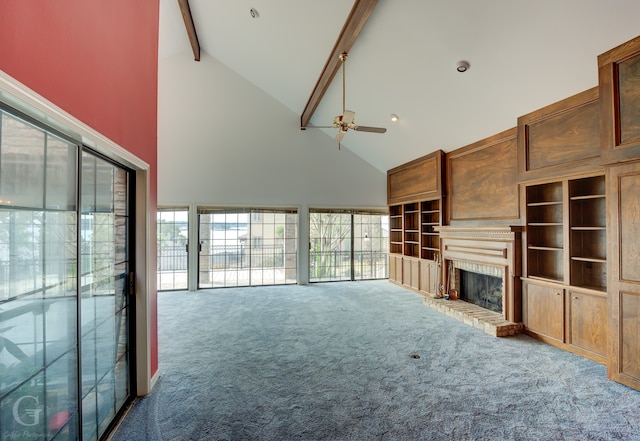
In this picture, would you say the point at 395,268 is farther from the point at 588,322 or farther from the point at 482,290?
the point at 588,322

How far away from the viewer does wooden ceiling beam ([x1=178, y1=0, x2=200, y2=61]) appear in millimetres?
4781

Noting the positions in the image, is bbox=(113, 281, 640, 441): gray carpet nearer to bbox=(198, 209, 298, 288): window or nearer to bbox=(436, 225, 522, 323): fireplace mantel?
bbox=(436, 225, 522, 323): fireplace mantel

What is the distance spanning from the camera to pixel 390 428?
2141 mm

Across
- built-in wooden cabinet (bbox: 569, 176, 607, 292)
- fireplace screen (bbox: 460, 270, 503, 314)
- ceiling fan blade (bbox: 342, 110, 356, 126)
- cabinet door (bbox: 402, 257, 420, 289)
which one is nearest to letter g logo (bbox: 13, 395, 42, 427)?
ceiling fan blade (bbox: 342, 110, 356, 126)

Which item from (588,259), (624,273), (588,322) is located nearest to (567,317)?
(588,322)

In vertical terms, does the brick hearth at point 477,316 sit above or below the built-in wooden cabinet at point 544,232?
below

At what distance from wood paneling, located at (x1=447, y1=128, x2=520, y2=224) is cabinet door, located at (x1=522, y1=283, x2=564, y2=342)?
1.03 metres

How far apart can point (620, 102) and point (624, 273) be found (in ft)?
5.03

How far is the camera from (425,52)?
12.0 feet

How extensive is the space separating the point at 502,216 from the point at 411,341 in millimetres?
2312

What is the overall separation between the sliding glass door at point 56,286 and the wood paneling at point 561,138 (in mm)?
4591

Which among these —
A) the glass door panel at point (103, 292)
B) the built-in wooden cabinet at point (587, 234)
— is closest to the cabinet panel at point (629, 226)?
the built-in wooden cabinet at point (587, 234)

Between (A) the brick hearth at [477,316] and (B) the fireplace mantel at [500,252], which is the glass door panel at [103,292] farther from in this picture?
(B) the fireplace mantel at [500,252]

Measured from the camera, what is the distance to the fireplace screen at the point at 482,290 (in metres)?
4.63
